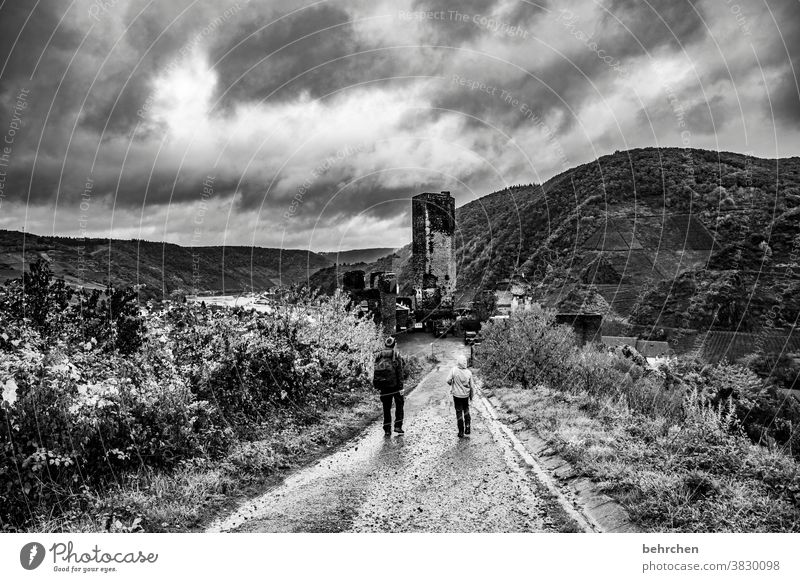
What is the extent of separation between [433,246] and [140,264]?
31.5 m

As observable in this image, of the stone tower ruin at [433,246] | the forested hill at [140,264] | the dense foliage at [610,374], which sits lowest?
the dense foliage at [610,374]

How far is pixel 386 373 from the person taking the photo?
8.38 m

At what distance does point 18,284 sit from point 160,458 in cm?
316

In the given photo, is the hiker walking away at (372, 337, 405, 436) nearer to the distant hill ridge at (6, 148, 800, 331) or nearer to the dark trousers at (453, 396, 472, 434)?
the dark trousers at (453, 396, 472, 434)

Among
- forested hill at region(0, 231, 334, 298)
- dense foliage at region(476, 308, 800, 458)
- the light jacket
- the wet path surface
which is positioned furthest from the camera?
dense foliage at region(476, 308, 800, 458)

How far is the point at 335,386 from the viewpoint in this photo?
10969 mm

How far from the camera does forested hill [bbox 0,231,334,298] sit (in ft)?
20.5

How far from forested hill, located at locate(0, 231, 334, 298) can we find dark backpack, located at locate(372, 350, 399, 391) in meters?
3.44

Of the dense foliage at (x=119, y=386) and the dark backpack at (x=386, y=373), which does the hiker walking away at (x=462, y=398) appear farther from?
the dense foliage at (x=119, y=386)

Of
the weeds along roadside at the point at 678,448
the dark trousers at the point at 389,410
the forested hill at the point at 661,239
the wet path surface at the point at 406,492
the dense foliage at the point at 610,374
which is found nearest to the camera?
the weeds along roadside at the point at 678,448

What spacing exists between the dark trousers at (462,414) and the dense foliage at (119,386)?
107 inches

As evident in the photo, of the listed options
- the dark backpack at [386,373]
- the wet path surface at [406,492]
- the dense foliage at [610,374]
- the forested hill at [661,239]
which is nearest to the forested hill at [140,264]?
the dark backpack at [386,373]

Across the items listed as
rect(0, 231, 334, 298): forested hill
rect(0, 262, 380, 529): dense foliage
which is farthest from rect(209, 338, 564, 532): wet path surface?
rect(0, 231, 334, 298): forested hill

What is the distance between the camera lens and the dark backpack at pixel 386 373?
8352mm
